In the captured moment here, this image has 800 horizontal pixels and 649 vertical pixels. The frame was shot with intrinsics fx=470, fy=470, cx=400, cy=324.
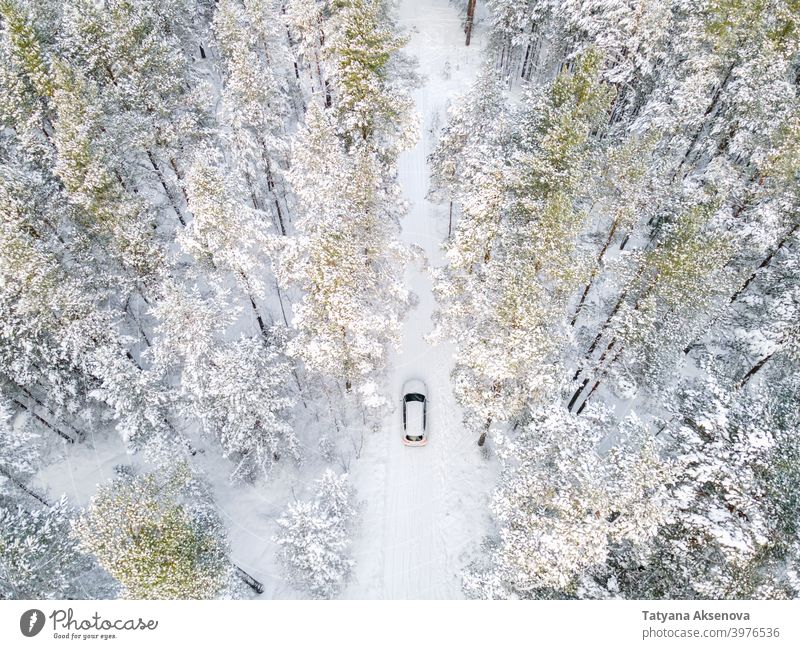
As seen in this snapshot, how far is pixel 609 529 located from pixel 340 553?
40.7 ft

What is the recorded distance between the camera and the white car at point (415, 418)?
83.2ft

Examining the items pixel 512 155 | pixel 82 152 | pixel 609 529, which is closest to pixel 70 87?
pixel 82 152

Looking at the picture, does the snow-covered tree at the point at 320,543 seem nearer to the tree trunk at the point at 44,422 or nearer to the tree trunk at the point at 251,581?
the tree trunk at the point at 251,581

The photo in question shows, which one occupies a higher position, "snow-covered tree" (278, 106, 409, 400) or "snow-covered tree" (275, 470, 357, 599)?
"snow-covered tree" (278, 106, 409, 400)

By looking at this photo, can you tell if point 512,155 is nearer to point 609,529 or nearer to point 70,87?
point 609,529

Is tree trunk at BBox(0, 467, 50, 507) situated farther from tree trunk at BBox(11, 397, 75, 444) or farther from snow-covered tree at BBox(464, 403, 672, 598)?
snow-covered tree at BBox(464, 403, 672, 598)

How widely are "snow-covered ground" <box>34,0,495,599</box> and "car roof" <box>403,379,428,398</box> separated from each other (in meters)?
0.40

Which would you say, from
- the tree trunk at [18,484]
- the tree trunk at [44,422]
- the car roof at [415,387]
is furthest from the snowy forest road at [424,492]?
the tree trunk at [44,422]

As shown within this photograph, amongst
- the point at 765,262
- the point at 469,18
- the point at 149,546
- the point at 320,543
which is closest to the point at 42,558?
the point at 149,546

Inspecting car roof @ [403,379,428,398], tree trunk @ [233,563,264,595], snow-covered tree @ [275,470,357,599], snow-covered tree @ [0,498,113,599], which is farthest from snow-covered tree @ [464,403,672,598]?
snow-covered tree @ [0,498,113,599]

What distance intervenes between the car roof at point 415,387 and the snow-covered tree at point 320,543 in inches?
301

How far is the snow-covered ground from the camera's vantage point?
72.5 ft

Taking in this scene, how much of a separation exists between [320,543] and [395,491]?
588cm
